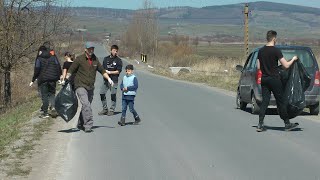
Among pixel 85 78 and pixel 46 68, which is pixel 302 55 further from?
pixel 46 68

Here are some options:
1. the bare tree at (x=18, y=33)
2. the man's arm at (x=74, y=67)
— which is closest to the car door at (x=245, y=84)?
the man's arm at (x=74, y=67)

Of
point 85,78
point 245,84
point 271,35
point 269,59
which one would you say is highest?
point 271,35

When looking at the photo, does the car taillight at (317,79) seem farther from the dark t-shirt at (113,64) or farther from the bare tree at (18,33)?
the bare tree at (18,33)

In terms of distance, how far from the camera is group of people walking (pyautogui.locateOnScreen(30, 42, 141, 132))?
40.2ft

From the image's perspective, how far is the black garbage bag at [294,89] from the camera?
485 inches

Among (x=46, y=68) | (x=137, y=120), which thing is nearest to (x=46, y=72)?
(x=46, y=68)

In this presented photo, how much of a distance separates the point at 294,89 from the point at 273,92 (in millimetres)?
660

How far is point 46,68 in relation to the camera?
15.1m

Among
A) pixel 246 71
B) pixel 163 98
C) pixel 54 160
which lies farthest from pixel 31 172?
pixel 163 98

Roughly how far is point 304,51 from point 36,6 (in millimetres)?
12739

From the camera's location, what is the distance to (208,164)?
8.62 metres

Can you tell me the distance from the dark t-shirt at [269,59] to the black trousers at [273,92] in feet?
0.39

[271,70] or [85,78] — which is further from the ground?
[271,70]

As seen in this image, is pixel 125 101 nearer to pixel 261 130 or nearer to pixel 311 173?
pixel 261 130
